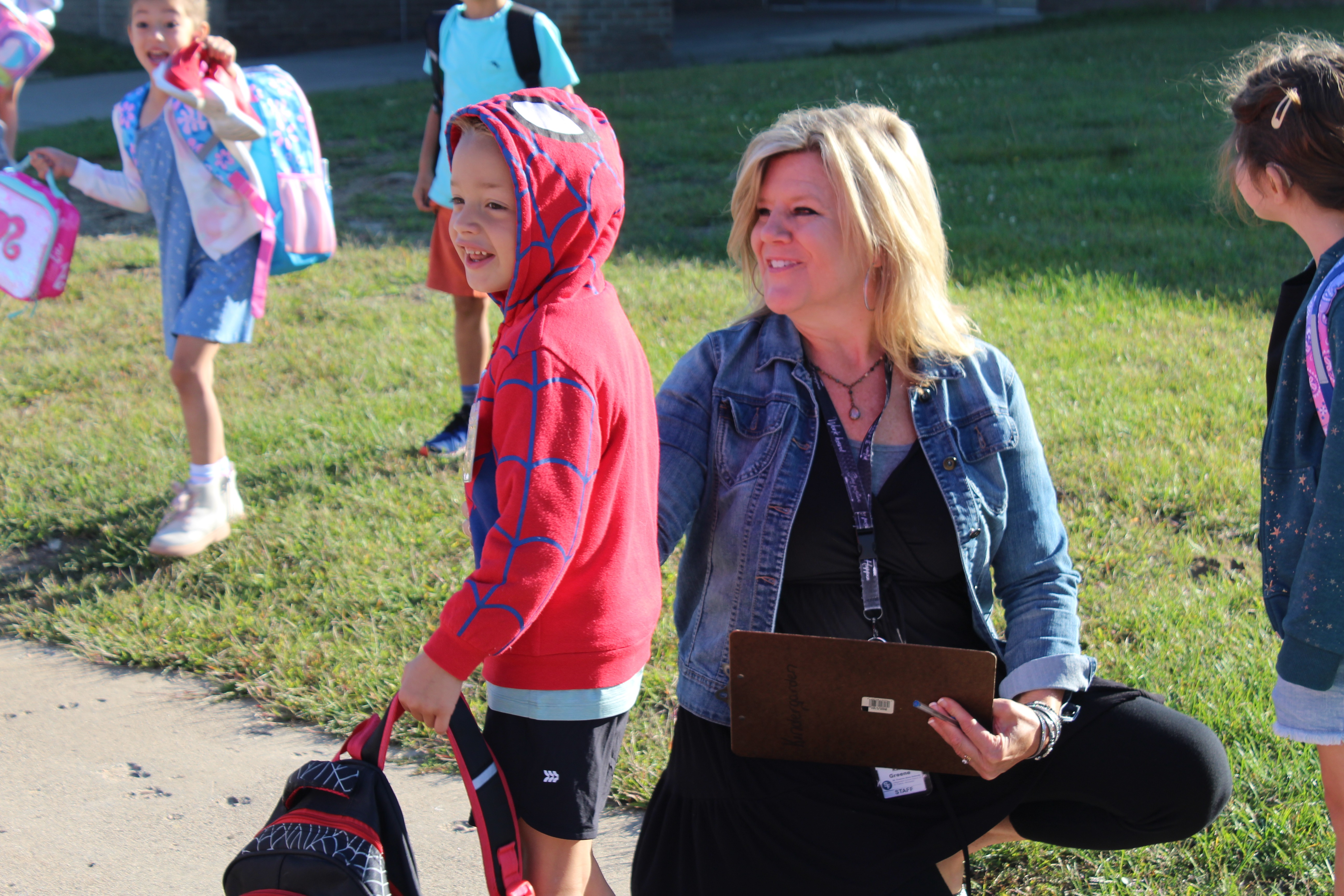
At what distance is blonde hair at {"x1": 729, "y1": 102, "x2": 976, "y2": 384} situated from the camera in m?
2.31

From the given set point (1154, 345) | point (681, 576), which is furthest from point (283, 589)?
point (1154, 345)

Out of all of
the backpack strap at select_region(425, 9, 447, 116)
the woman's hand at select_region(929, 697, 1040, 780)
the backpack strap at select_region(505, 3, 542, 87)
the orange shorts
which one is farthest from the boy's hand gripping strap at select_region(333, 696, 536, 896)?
the backpack strap at select_region(425, 9, 447, 116)

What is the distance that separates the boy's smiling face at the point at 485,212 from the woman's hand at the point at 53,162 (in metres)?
2.49

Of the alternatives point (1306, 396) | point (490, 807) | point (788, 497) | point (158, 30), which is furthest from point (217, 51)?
point (1306, 396)

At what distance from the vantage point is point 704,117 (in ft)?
36.7

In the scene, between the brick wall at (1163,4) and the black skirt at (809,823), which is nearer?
the black skirt at (809,823)

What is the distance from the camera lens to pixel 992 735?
2.10 metres

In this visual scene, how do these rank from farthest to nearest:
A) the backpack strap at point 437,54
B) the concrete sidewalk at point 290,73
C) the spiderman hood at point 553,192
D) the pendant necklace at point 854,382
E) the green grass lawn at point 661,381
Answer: the concrete sidewalk at point 290,73 → the backpack strap at point 437,54 → the green grass lawn at point 661,381 → the pendant necklace at point 854,382 → the spiderman hood at point 553,192

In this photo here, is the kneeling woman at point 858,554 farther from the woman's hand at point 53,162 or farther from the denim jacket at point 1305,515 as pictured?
the woman's hand at point 53,162

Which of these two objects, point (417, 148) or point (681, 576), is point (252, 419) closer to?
point (681, 576)

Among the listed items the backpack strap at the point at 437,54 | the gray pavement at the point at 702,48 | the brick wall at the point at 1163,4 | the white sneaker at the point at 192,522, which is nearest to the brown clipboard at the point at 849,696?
the white sneaker at the point at 192,522

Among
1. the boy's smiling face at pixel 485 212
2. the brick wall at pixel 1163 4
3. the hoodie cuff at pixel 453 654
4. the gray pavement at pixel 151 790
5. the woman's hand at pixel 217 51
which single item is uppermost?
the brick wall at pixel 1163 4

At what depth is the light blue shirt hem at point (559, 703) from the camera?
78.9 inches

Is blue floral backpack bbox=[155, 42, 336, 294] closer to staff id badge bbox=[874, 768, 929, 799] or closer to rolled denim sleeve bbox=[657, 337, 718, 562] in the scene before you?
rolled denim sleeve bbox=[657, 337, 718, 562]
